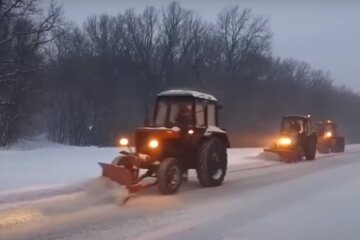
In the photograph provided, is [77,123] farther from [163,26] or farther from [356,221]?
[356,221]

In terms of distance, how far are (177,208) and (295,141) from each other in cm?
1437

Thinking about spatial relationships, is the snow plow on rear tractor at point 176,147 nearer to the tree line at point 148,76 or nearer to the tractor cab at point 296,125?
the tractor cab at point 296,125

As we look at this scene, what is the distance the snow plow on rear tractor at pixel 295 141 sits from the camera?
2233 centimetres

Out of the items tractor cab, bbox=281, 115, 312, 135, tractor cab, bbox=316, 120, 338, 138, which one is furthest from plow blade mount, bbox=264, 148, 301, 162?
tractor cab, bbox=316, 120, 338, 138

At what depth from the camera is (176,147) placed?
1205 cm

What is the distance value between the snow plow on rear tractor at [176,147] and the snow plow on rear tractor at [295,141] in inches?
365

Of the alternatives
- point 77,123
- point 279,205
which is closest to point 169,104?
point 279,205

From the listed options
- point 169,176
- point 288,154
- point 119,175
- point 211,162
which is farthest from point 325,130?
point 119,175

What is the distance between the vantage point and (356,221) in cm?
869

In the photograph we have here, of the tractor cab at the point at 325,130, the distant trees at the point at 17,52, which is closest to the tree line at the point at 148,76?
the distant trees at the point at 17,52

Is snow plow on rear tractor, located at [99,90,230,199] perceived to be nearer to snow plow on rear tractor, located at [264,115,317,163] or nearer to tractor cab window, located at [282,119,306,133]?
snow plow on rear tractor, located at [264,115,317,163]

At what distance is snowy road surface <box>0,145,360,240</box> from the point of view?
781 centimetres

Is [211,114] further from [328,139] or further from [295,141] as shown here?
[328,139]

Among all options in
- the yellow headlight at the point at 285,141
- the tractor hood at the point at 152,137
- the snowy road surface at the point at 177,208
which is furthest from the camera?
the yellow headlight at the point at 285,141
